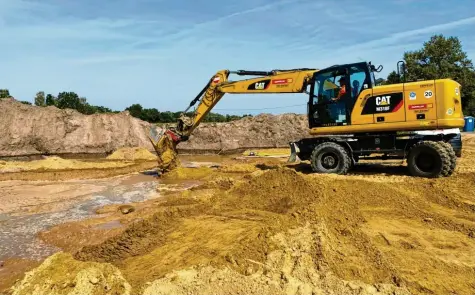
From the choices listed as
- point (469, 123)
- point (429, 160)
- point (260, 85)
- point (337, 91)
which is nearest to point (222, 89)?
point (260, 85)

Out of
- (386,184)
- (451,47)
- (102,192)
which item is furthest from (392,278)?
(451,47)

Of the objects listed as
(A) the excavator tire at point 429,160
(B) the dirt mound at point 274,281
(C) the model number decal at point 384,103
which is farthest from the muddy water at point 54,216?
(A) the excavator tire at point 429,160

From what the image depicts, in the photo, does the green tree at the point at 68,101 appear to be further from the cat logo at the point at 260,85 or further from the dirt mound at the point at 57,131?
the cat logo at the point at 260,85

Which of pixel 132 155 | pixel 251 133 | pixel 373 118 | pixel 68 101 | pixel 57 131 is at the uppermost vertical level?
pixel 68 101

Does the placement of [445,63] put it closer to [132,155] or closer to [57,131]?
[132,155]

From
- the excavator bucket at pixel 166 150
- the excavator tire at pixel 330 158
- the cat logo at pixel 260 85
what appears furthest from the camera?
the excavator bucket at pixel 166 150

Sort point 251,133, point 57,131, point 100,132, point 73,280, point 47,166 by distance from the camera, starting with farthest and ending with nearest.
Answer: point 251,133
point 100,132
point 57,131
point 47,166
point 73,280

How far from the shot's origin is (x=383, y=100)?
9.62 m

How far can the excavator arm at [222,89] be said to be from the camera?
11.6 metres

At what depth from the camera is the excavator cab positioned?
9.95 meters

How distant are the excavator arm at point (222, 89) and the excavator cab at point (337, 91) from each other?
2.13ft

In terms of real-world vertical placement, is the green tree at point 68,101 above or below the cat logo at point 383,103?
above

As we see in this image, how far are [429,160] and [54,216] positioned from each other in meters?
8.77

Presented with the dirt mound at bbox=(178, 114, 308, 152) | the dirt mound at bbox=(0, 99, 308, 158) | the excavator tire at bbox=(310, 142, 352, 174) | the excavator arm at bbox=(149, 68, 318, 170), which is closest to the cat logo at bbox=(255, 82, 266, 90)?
the excavator arm at bbox=(149, 68, 318, 170)
